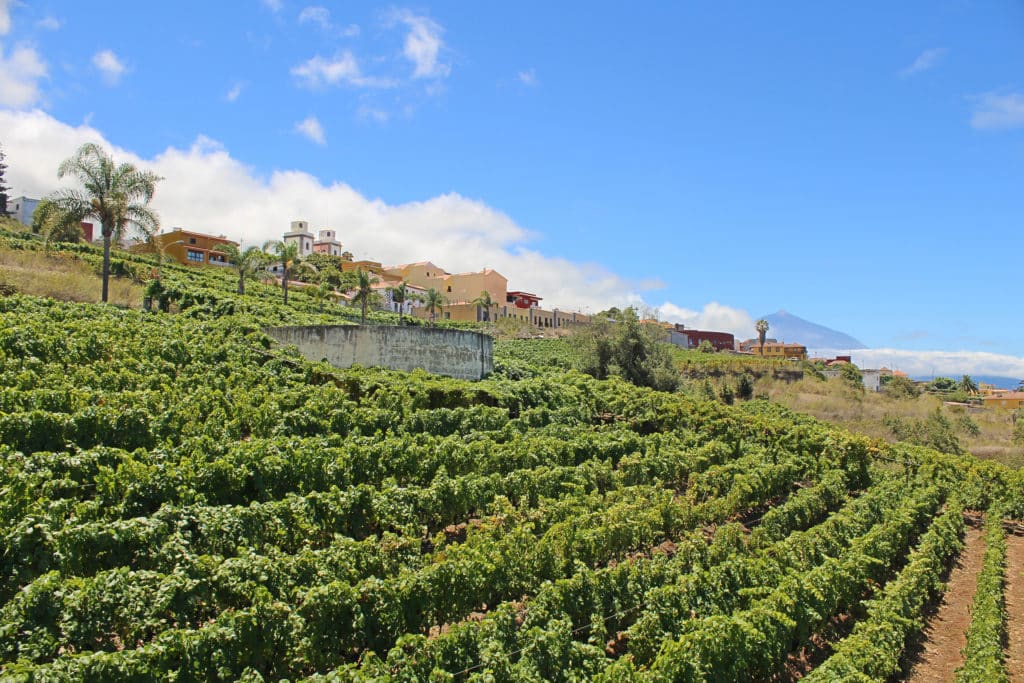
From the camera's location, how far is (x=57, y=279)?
2748cm

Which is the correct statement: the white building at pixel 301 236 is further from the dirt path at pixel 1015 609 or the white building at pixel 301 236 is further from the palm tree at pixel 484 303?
the dirt path at pixel 1015 609

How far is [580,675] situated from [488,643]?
46.2 inches

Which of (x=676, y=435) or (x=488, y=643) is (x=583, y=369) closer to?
(x=676, y=435)

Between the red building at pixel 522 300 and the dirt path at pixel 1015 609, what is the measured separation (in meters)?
58.3

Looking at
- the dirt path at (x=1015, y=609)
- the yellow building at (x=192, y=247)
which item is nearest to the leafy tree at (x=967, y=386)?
the dirt path at (x=1015, y=609)

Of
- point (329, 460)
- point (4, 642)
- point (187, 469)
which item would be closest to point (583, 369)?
point (329, 460)

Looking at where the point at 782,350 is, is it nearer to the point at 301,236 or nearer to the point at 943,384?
the point at 943,384

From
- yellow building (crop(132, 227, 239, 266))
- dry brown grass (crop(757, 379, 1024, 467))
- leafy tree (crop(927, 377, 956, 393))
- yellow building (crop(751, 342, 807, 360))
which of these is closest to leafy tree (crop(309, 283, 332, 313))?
yellow building (crop(132, 227, 239, 266))

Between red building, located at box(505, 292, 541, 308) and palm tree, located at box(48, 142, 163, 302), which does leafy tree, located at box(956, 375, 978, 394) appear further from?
palm tree, located at box(48, 142, 163, 302)

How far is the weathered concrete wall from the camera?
24297mm

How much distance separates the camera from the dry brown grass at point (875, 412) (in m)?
33.9

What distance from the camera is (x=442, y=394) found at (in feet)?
68.5

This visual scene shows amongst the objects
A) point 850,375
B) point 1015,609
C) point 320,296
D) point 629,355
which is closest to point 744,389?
point 629,355

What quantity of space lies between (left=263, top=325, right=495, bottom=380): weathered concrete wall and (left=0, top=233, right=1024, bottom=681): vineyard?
97.9 inches
